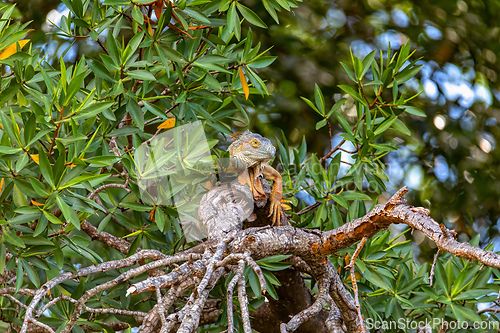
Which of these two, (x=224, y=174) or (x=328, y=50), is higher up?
(x=224, y=174)

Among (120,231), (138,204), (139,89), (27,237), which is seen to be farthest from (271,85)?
(27,237)

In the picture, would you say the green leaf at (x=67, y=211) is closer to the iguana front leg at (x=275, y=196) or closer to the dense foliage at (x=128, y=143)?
the dense foliage at (x=128, y=143)

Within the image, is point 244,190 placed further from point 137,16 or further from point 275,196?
point 137,16

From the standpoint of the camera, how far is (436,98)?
3334 millimetres

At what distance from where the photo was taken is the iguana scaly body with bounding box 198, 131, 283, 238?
1.57 m

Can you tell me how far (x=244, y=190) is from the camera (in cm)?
167

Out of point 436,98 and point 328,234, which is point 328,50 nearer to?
point 436,98

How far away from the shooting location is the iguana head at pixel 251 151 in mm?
1692

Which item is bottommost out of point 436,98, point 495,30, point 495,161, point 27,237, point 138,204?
point 495,161

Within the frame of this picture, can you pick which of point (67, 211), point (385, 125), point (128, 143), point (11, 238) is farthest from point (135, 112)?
point (385, 125)

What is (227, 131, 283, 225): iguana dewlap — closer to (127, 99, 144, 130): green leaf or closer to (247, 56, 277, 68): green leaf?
(247, 56, 277, 68): green leaf

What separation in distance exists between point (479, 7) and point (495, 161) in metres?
1.08

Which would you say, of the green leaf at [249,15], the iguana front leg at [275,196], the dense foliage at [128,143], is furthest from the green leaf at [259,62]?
the iguana front leg at [275,196]

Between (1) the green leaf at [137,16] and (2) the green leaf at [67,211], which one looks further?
(1) the green leaf at [137,16]
